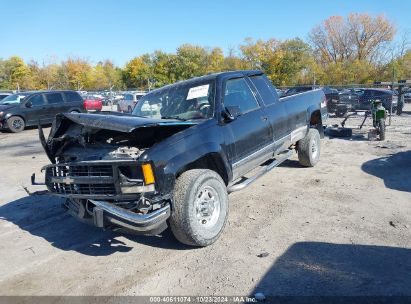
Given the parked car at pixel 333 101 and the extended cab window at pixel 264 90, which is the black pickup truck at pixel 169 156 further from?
the parked car at pixel 333 101

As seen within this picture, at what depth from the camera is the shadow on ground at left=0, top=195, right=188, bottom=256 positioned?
4383 mm

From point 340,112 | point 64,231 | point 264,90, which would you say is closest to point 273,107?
point 264,90

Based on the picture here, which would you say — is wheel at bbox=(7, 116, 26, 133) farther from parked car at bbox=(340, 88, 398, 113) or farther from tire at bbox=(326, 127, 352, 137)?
parked car at bbox=(340, 88, 398, 113)

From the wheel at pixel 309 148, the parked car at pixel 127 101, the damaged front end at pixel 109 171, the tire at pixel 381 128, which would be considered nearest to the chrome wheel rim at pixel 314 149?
the wheel at pixel 309 148

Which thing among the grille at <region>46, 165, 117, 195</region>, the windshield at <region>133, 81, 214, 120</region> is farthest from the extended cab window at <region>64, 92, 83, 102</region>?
the grille at <region>46, 165, 117, 195</region>

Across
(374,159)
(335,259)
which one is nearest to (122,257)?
(335,259)

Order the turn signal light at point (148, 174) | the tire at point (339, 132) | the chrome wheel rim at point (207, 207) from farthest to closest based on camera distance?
the tire at point (339, 132)
the chrome wheel rim at point (207, 207)
the turn signal light at point (148, 174)

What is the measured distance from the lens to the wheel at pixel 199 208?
3773mm

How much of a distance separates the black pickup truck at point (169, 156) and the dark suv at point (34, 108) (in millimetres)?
12400

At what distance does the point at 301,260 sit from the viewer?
3.69 meters

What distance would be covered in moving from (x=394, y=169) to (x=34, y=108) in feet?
48.1

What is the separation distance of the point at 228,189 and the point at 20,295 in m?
2.51

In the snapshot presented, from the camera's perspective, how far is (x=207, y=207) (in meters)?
4.17

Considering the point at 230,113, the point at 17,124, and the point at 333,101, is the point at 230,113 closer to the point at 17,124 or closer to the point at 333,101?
the point at 333,101
